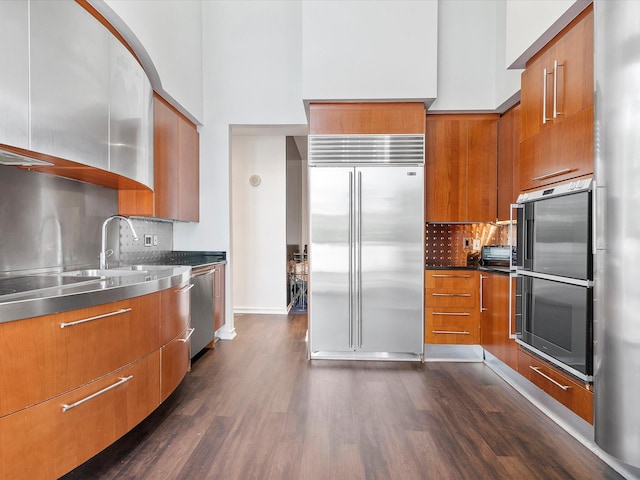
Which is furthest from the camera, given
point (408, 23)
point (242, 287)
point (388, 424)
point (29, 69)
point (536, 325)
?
point (242, 287)

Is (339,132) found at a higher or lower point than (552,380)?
higher

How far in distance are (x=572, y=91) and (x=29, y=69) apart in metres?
2.66

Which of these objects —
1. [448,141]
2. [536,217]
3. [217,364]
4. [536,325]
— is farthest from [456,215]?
[217,364]

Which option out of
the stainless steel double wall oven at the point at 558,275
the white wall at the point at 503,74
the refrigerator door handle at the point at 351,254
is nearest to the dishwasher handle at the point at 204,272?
the refrigerator door handle at the point at 351,254

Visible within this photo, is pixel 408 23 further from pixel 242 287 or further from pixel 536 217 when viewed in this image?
pixel 242 287

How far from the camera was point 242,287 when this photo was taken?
5.38 meters

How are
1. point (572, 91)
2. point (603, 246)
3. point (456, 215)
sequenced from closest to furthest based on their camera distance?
point (603, 246)
point (572, 91)
point (456, 215)

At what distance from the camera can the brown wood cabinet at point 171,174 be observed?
2.90m

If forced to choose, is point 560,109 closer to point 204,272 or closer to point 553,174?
point 553,174

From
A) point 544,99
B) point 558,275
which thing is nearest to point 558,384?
point 558,275

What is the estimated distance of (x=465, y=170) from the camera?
352 centimetres

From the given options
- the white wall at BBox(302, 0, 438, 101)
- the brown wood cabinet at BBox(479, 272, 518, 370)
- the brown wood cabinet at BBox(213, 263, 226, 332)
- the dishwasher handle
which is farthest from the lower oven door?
the brown wood cabinet at BBox(213, 263, 226, 332)

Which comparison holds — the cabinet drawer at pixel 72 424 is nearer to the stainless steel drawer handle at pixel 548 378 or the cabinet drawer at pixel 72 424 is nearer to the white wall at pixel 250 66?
the stainless steel drawer handle at pixel 548 378

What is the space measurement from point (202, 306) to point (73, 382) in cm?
177
